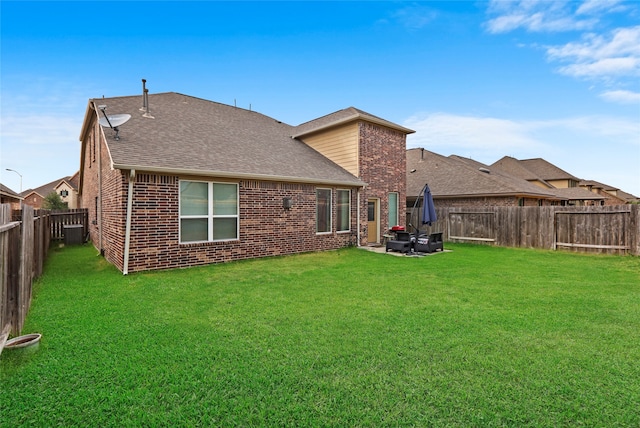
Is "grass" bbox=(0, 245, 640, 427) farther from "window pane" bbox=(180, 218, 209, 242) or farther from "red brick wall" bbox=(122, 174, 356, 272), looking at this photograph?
"window pane" bbox=(180, 218, 209, 242)

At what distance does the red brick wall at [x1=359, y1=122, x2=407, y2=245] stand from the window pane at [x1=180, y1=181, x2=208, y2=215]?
6527 mm

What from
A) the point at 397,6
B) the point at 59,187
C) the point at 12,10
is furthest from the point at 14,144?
the point at 59,187

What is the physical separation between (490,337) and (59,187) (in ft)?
195

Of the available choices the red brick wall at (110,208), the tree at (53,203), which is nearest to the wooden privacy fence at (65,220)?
the red brick wall at (110,208)

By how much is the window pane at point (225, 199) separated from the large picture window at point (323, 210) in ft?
10.9

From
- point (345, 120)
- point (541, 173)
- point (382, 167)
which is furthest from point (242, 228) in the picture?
point (541, 173)

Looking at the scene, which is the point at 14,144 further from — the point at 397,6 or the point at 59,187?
the point at 59,187

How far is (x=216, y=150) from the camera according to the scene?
33.4ft

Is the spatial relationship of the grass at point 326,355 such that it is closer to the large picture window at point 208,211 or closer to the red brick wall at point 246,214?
the red brick wall at point 246,214

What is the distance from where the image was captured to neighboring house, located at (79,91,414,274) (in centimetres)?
788

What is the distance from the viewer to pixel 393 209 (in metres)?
14.3

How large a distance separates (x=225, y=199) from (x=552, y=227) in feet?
41.6

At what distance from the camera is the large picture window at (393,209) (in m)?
14.2

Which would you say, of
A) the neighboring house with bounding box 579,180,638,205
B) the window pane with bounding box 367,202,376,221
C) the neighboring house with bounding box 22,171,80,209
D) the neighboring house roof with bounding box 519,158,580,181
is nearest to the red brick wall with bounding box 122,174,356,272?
the window pane with bounding box 367,202,376,221
